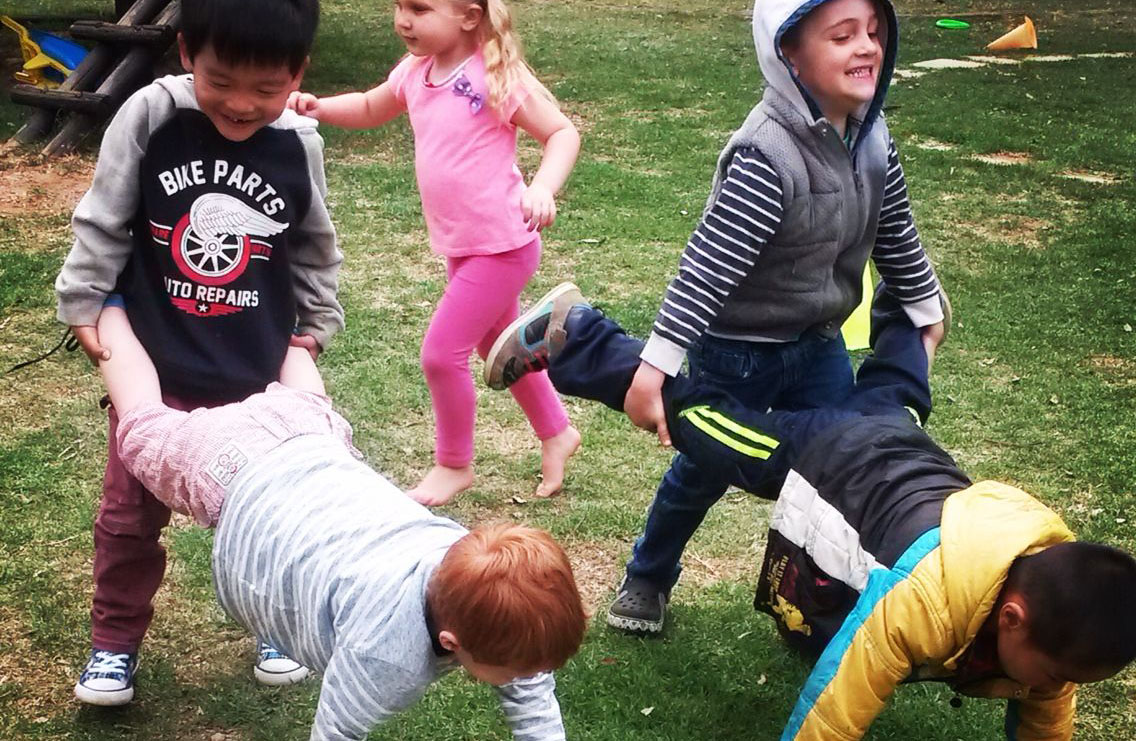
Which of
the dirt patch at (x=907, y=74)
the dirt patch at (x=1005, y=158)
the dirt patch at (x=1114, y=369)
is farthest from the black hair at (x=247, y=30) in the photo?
the dirt patch at (x=907, y=74)

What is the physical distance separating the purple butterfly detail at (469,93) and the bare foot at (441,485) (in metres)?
1.09

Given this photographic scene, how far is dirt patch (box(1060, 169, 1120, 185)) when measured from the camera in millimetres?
7645

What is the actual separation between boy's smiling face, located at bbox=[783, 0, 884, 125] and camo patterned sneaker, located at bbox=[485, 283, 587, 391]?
2.63ft

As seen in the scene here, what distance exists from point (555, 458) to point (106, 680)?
1598 millimetres

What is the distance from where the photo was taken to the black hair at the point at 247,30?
7.66 feet

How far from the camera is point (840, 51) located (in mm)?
2758

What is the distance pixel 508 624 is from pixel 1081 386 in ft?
11.7

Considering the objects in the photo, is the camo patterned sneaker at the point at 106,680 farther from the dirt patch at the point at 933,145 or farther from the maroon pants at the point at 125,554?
the dirt patch at the point at 933,145

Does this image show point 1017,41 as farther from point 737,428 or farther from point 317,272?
point 317,272

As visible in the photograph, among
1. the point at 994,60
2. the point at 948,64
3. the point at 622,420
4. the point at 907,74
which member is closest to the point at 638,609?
the point at 622,420

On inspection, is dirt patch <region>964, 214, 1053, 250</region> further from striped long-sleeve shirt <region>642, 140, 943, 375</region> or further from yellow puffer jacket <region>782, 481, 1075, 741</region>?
yellow puffer jacket <region>782, 481, 1075, 741</region>

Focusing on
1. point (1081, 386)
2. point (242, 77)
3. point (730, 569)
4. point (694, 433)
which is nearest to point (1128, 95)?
point (1081, 386)

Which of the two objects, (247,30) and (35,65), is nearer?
(247,30)

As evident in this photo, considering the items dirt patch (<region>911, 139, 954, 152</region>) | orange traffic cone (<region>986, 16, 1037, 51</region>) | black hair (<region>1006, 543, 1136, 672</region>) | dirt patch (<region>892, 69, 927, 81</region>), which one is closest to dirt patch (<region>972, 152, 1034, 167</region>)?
dirt patch (<region>911, 139, 954, 152</region>)
